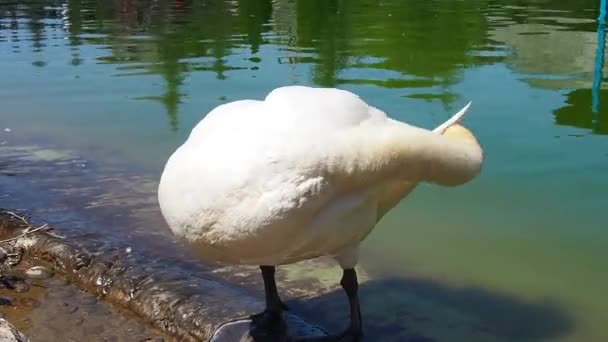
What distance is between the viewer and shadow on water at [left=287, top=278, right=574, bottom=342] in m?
4.81

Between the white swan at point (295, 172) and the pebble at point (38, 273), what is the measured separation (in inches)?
78.2

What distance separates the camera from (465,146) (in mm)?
3766

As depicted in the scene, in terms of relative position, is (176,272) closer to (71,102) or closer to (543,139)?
(543,139)

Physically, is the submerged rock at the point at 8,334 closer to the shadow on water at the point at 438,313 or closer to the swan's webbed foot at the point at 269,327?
the swan's webbed foot at the point at 269,327

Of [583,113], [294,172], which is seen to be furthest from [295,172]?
[583,113]

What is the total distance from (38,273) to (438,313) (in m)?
2.40

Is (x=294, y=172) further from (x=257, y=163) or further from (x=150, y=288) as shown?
(x=150, y=288)

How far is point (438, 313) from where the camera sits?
16.5 feet

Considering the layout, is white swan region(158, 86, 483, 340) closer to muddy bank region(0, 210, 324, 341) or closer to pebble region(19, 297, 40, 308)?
muddy bank region(0, 210, 324, 341)

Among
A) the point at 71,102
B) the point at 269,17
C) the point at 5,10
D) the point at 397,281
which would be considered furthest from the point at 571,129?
the point at 5,10

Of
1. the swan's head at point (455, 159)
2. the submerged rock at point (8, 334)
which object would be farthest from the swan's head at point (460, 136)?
the submerged rock at point (8, 334)

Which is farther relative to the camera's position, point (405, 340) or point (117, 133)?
point (117, 133)

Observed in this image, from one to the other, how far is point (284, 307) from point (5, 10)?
79.8 ft

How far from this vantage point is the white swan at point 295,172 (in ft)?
11.0
